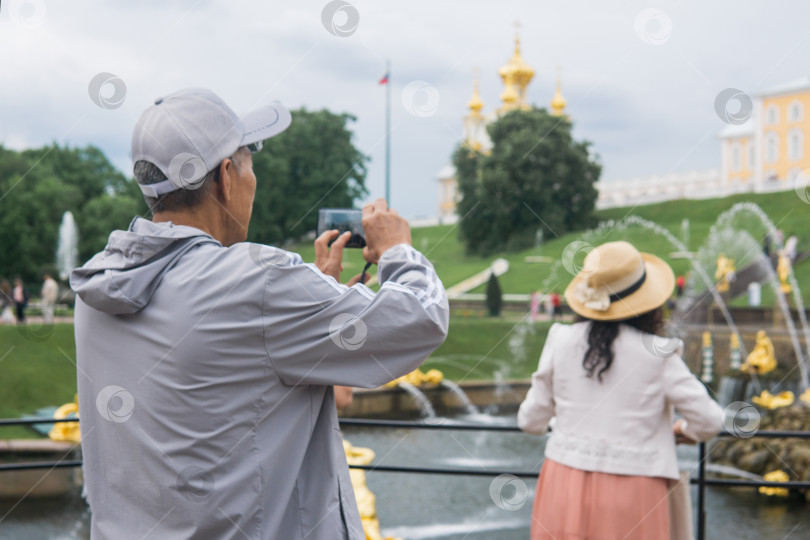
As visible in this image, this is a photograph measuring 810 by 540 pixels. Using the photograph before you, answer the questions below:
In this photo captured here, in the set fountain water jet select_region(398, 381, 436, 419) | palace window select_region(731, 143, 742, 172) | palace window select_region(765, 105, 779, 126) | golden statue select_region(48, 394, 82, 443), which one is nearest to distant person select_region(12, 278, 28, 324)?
fountain water jet select_region(398, 381, 436, 419)

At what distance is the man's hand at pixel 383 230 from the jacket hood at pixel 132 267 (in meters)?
0.29

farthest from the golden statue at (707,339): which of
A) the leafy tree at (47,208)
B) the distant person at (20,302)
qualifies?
the leafy tree at (47,208)

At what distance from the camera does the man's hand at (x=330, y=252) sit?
154 cm

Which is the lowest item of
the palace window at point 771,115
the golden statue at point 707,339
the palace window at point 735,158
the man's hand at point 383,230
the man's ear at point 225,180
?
the golden statue at point 707,339

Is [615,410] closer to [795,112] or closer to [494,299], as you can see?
[494,299]

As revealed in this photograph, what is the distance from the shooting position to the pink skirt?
2436 mm

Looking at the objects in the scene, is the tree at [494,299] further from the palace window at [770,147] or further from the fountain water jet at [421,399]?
the palace window at [770,147]

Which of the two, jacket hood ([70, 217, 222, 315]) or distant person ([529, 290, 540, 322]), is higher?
jacket hood ([70, 217, 222, 315])

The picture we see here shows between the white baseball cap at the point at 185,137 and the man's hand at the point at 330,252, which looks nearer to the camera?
the white baseball cap at the point at 185,137

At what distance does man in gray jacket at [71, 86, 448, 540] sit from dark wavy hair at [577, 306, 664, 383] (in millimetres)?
1341

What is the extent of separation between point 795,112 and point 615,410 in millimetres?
56451

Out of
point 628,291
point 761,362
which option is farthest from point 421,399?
point 628,291

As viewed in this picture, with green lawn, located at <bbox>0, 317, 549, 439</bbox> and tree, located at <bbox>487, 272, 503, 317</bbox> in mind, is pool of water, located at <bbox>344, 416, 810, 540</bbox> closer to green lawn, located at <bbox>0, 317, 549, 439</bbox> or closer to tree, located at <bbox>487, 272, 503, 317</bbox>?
green lawn, located at <bbox>0, 317, 549, 439</bbox>

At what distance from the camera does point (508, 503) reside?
9922 mm
